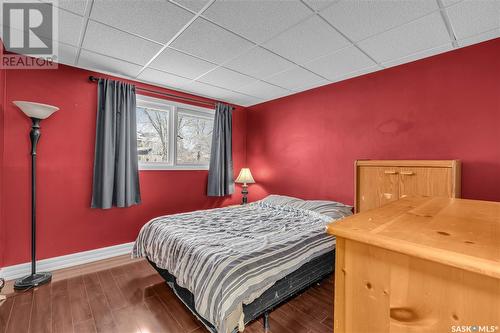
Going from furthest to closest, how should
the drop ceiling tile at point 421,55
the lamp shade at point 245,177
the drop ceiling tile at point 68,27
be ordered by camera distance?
1. the lamp shade at point 245,177
2. the drop ceiling tile at point 421,55
3. the drop ceiling tile at point 68,27

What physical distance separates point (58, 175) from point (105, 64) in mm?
1390

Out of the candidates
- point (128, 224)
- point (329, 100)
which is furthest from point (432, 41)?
point (128, 224)

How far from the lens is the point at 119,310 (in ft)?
6.06

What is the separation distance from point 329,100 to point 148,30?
2.38 metres

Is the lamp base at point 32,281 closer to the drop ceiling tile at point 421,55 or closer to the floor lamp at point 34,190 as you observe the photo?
the floor lamp at point 34,190

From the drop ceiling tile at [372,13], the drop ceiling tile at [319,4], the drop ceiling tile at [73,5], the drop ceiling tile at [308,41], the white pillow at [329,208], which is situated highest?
the drop ceiling tile at [319,4]

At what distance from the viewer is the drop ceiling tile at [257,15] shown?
1610 millimetres

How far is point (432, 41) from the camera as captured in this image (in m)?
2.05

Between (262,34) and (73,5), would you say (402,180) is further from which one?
(73,5)

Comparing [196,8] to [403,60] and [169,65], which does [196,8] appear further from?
[403,60]

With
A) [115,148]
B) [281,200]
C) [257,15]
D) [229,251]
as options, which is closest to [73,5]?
[257,15]

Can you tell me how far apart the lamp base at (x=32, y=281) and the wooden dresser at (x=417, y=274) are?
2867 mm

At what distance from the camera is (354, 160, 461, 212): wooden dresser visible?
1953 millimetres

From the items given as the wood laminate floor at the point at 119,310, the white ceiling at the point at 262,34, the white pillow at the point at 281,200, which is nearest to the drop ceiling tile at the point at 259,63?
the white ceiling at the point at 262,34
